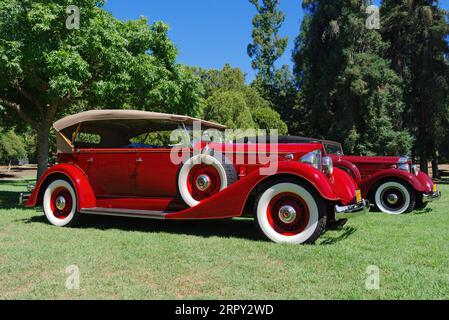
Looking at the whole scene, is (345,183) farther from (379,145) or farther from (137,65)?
(379,145)

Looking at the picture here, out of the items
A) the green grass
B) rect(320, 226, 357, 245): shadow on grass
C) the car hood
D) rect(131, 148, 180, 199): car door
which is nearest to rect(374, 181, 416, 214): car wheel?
the car hood

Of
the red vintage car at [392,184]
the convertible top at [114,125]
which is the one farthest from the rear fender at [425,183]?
the convertible top at [114,125]

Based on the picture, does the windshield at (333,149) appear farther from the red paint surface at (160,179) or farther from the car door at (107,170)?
the car door at (107,170)

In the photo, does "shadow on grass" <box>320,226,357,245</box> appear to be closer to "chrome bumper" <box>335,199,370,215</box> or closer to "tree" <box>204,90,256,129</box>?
"chrome bumper" <box>335,199,370,215</box>

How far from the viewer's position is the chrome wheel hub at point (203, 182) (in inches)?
243

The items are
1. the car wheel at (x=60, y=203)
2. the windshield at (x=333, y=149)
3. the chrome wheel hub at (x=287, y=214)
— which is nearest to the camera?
the chrome wheel hub at (x=287, y=214)

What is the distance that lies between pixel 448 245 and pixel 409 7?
25.1 meters

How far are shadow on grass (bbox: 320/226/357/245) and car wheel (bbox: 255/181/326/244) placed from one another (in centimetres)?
34

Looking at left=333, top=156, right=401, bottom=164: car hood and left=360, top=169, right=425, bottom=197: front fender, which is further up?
left=333, top=156, right=401, bottom=164: car hood

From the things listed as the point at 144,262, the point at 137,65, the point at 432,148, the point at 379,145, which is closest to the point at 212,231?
the point at 144,262

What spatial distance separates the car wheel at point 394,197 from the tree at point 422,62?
18028 mm

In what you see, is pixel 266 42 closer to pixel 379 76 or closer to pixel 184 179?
pixel 379 76

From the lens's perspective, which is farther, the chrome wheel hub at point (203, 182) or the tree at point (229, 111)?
the tree at point (229, 111)

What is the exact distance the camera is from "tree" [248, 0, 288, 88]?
41.6 meters
